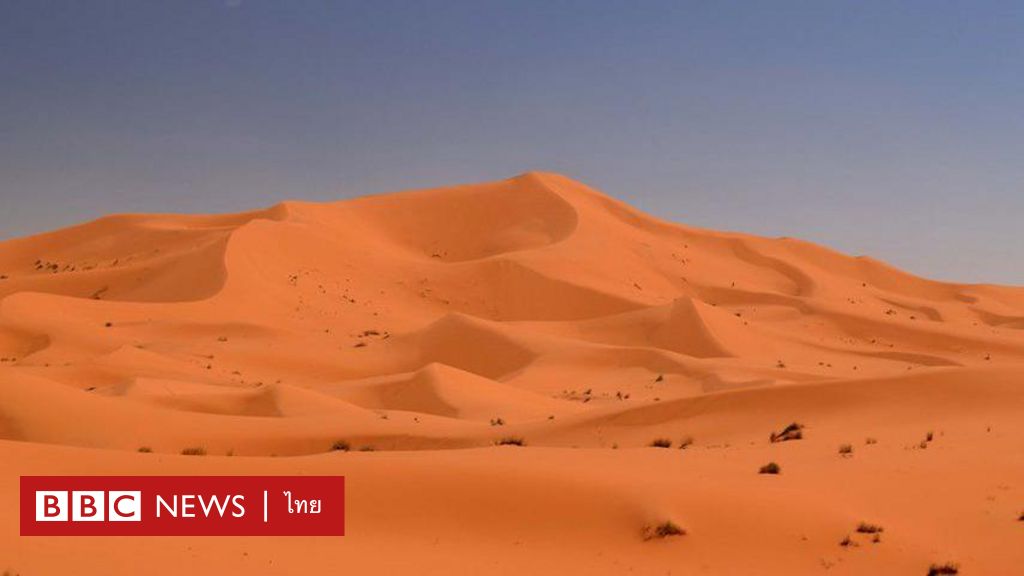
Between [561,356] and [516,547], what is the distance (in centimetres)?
2538

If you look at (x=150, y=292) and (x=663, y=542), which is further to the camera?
(x=150, y=292)

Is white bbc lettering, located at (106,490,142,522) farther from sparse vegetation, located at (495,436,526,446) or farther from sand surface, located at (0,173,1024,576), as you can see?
sparse vegetation, located at (495,436,526,446)

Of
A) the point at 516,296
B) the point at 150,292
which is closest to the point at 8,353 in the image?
the point at 150,292

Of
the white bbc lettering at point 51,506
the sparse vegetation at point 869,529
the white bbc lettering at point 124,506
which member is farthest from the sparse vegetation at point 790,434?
the white bbc lettering at point 51,506

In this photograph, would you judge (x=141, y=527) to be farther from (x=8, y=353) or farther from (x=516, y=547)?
(x=8, y=353)

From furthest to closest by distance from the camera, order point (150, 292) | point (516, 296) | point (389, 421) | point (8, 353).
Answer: point (516, 296) < point (150, 292) < point (8, 353) < point (389, 421)

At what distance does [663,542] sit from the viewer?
8.85 metres

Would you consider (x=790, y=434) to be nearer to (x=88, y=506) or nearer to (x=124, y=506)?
(x=124, y=506)

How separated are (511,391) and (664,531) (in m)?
17.6

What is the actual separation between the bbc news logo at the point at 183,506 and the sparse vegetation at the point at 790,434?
786 cm

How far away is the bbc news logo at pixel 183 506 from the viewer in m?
8.82

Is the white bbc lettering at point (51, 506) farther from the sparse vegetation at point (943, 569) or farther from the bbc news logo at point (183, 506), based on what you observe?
the sparse vegetation at point (943, 569)

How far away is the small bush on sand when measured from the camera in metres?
8.93

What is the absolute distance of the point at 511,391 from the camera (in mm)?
26469
